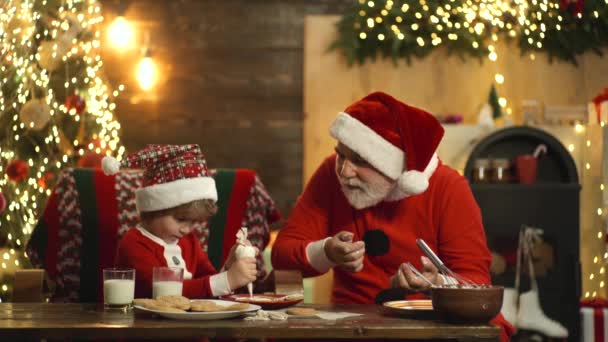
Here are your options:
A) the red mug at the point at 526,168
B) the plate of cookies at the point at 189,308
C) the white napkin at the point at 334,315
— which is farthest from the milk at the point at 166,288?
the red mug at the point at 526,168

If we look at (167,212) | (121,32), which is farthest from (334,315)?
(121,32)

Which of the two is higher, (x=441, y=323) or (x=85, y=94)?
(x=85, y=94)

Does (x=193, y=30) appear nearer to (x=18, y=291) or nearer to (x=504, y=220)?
(x=504, y=220)

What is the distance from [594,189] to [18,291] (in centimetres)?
295

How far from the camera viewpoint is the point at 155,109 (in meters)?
5.11

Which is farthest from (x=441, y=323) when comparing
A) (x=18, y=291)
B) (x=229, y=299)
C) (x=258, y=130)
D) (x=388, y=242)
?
(x=258, y=130)

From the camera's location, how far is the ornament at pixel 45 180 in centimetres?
358

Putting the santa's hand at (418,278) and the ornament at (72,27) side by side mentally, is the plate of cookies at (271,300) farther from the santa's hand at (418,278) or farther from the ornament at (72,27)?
the ornament at (72,27)

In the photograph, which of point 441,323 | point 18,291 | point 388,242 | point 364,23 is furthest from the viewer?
point 364,23

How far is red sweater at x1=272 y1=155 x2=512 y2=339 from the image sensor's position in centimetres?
231

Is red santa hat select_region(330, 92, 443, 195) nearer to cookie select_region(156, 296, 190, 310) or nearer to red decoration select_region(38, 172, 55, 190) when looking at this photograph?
cookie select_region(156, 296, 190, 310)

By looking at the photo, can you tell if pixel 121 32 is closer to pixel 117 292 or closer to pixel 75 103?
pixel 75 103

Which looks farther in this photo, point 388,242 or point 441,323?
point 388,242

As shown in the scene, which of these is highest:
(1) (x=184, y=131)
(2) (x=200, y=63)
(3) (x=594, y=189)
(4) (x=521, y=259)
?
(2) (x=200, y=63)
